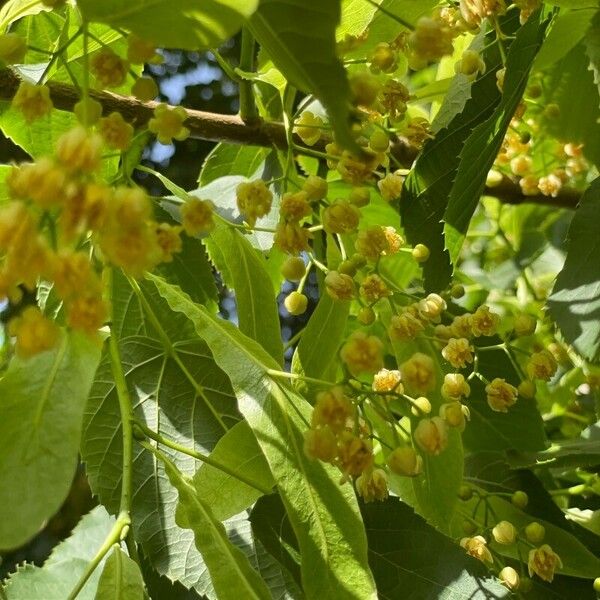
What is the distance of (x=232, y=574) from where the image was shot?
0.71 meters

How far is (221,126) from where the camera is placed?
102 centimetres

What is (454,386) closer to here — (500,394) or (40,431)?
(500,394)

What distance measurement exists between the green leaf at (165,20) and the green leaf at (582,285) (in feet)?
1.47

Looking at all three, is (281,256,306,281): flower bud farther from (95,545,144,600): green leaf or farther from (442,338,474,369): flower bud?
(95,545,144,600): green leaf

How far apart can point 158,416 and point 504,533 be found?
0.34m

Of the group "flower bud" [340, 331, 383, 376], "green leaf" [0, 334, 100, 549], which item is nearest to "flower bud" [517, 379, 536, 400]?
"flower bud" [340, 331, 383, 376]

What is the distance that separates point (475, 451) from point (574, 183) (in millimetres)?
500

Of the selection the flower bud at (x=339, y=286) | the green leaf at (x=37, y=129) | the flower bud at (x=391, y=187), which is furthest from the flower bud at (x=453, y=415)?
the green leaf at (x=37, y=129)

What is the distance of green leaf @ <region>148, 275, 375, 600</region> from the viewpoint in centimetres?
69

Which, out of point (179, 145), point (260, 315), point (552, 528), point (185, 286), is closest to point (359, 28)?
point (260, 315)

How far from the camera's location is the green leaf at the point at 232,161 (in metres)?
1.27

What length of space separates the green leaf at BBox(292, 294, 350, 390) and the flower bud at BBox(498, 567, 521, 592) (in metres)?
0.23

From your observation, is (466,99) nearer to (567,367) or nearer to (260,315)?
(260,315)

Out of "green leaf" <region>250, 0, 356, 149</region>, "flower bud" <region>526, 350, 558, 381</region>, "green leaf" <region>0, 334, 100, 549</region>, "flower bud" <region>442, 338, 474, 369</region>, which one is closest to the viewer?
"green leaf" <region>250, 0, 356, 149</region>
